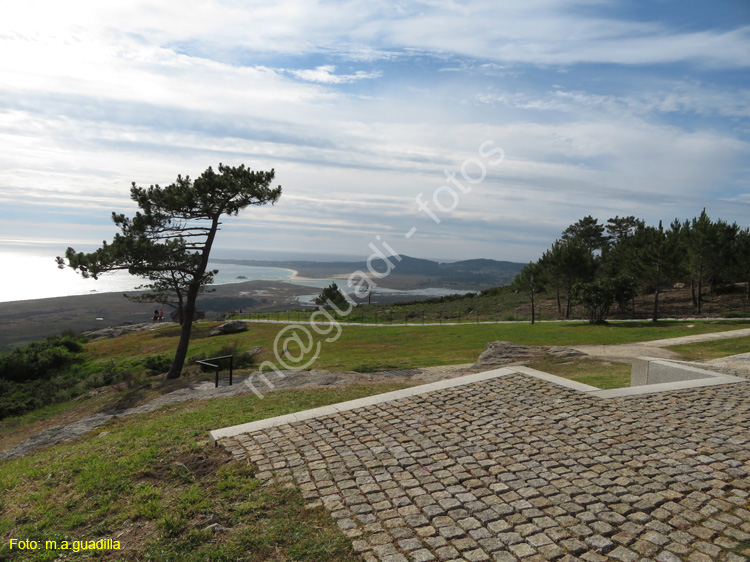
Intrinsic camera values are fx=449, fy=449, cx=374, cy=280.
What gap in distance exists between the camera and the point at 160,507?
4.96 metres

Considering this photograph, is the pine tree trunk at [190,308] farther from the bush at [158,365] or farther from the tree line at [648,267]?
the tree line at [648,267]

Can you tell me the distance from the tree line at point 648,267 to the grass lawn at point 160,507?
28597 mm

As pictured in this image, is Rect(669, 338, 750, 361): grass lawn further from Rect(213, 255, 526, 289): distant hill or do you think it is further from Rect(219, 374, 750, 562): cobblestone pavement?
Rect(213, 255, 526, 289): distant hill

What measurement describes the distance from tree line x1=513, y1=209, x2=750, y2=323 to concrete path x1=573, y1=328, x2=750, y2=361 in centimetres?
903

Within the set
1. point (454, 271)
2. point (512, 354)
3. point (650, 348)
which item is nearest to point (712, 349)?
point (650, 348)

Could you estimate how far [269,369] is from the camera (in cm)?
1633

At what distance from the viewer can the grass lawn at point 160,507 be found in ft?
13.9

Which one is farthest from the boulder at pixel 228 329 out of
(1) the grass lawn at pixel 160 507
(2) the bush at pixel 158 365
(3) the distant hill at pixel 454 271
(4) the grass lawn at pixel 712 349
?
(3) the distant hill at pixel 454 271

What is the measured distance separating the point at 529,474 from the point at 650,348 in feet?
49.7

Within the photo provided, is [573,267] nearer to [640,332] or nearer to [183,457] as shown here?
[640,332]

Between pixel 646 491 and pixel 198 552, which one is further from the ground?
pixel 646 491

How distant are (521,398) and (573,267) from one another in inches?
1351

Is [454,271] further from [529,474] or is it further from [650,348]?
[529,474]

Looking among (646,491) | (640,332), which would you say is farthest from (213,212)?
(640,332)
